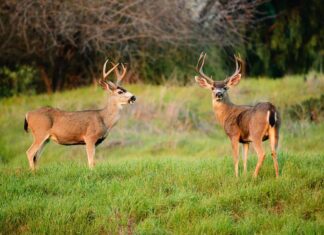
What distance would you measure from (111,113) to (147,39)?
38.3 feet

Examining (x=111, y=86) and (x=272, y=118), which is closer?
(x=272, y=118)

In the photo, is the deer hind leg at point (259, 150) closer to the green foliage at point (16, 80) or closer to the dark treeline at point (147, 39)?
the dark treeline at point (147, 39)

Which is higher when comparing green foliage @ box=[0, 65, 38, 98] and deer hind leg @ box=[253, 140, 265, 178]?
green foliage @ box=[0, 65, 38, 98]

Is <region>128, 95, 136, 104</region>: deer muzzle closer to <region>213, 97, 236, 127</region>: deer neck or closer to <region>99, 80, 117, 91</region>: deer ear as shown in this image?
<region>99, 80, 117, 91</region>: deer ear

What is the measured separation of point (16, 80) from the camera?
82.0 ft

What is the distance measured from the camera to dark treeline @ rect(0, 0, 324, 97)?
2331 cm

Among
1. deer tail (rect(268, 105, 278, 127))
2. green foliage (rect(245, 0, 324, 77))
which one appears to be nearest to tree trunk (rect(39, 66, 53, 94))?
green foliage (rect(245, 0, 324, 77))

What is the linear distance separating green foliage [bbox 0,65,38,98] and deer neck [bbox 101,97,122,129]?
1180 centimetres

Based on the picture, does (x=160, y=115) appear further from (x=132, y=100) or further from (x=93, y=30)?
(x=132, y=100)

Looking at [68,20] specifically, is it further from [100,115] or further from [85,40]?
[100,115]

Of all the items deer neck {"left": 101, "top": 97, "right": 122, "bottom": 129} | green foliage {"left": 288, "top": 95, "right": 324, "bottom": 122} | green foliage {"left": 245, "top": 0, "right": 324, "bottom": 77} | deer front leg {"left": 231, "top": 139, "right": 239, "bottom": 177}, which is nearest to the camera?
deer front leg {"left": 231, "top": 139, "right": 239, "bottom": 177}

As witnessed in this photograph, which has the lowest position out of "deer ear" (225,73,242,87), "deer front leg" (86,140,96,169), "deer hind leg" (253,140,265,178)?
"deer front leg" (86,140,96,169)

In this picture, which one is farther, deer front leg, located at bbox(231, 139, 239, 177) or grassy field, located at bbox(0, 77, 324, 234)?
deer front leg, located at bbox(231, 139, 239, 177)

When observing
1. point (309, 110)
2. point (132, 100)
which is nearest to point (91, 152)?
point (132, 100)
